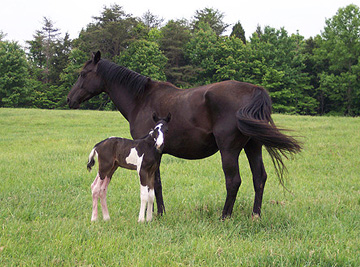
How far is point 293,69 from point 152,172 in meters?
47.0

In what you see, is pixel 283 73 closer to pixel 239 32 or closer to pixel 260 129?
pixel 239 32

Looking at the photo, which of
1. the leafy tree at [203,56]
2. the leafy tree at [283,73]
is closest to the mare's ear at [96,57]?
the leafy tree at [283,73]

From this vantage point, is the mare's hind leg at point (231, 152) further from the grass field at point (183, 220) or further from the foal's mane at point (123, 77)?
the foal's mane at point (123, 77)

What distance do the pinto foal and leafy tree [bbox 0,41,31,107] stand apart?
49630 millimetres

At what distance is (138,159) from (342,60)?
49.6 meters

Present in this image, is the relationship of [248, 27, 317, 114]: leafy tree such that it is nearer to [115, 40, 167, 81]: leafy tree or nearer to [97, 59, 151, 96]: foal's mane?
[115, 40, 167, 81]: leafy tree

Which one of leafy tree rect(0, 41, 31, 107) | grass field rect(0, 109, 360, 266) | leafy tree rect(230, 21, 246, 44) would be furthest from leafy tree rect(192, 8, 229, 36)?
grass field rect(0, 109, 360, 266)

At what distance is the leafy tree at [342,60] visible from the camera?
148ft

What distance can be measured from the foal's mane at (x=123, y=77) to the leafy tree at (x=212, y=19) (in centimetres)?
6074

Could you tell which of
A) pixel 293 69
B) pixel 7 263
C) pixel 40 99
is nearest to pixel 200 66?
pixel 293 69

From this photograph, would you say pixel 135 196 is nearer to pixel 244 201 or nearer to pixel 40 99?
pixel 244 201

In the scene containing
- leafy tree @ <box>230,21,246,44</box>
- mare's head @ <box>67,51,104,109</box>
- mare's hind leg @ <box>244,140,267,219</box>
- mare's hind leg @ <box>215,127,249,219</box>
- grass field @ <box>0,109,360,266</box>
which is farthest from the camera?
leafy tree @ <box>230,21,246,44</box>

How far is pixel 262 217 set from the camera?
4930 mm

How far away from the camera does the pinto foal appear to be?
4.49 m
